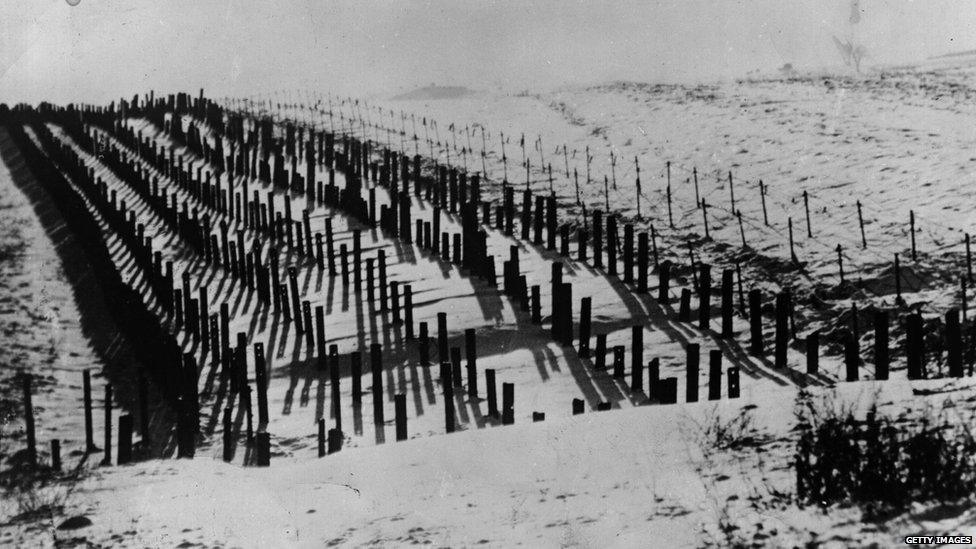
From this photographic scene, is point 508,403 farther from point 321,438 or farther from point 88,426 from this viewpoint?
point 88,426

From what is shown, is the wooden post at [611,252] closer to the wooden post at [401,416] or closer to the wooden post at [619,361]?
the wooden post at [619,361]

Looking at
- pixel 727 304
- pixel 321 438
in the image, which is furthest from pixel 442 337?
pixel 727 304

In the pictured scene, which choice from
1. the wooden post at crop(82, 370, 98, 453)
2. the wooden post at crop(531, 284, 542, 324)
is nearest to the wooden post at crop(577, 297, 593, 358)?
the wooden post at crop(531, 284, 542, 324)

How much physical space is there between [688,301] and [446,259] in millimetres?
6749

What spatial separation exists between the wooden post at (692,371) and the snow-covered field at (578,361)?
0.73 meters

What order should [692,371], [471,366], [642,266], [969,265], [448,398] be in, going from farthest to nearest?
1. [642,266]
2. [969,265]
3. [471,366]
4. [448,398]
5. [692,371]

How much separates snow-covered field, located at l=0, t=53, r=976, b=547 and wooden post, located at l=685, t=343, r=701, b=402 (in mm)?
734

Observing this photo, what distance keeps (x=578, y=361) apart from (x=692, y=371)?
302 centimetres

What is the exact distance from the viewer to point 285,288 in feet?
68.8

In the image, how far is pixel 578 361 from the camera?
1627 cm

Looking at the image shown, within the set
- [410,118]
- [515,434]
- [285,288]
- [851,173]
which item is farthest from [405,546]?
[410,118]

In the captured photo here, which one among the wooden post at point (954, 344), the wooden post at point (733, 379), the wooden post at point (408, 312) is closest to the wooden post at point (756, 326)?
the wooden post at point (733, 379)

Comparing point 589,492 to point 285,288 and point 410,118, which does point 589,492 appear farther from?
point 410,118

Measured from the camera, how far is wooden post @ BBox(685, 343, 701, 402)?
13.4 m
